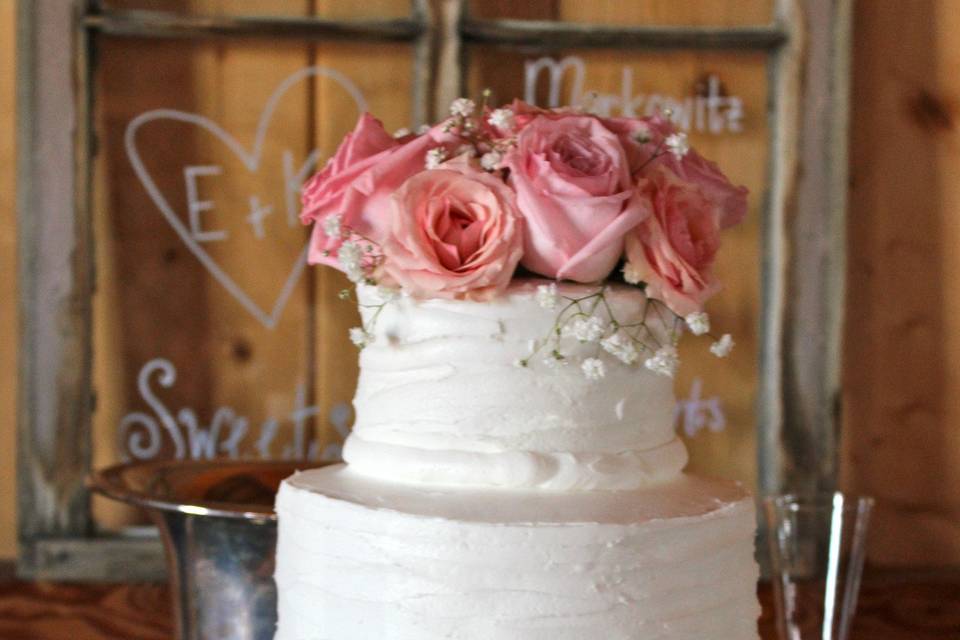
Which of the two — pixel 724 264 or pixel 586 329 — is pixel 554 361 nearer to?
pixel 586 329

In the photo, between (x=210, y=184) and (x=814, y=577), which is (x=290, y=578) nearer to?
(x=814, y=577)

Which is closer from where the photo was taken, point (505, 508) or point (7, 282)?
point (505, 508)

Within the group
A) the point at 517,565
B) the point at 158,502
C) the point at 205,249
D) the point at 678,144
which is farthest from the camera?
the point at 205,249

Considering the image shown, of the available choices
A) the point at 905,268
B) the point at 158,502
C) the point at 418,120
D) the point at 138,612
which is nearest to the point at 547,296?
the point at 158,502

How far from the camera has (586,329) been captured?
0.88 meters

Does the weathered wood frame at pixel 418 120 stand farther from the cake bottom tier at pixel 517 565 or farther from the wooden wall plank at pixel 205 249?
the cake bottom tier at pixel 517 565

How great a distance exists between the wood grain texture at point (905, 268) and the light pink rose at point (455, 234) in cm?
121

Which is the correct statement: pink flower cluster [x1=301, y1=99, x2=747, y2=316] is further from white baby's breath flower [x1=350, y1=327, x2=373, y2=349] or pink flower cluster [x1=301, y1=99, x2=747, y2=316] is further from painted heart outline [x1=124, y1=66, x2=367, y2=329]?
painted heart outline [x1=124, y1=66, x2=367, y2=329]

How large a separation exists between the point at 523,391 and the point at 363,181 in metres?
0.20

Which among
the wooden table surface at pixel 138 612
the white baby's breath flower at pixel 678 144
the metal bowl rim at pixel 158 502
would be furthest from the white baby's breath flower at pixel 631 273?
the wooden table surface at pixel 138 612

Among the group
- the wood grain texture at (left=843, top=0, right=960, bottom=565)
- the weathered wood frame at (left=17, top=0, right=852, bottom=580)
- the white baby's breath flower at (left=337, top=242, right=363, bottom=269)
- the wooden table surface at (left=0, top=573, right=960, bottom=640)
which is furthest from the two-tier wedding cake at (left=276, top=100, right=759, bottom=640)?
the wood grain texture at (left=843, top=0, right=960, bottom=565)

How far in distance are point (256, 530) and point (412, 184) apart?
1.55ft

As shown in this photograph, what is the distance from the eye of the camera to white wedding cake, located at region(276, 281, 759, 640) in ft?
2.72

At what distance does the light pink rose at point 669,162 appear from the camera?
94 cm
